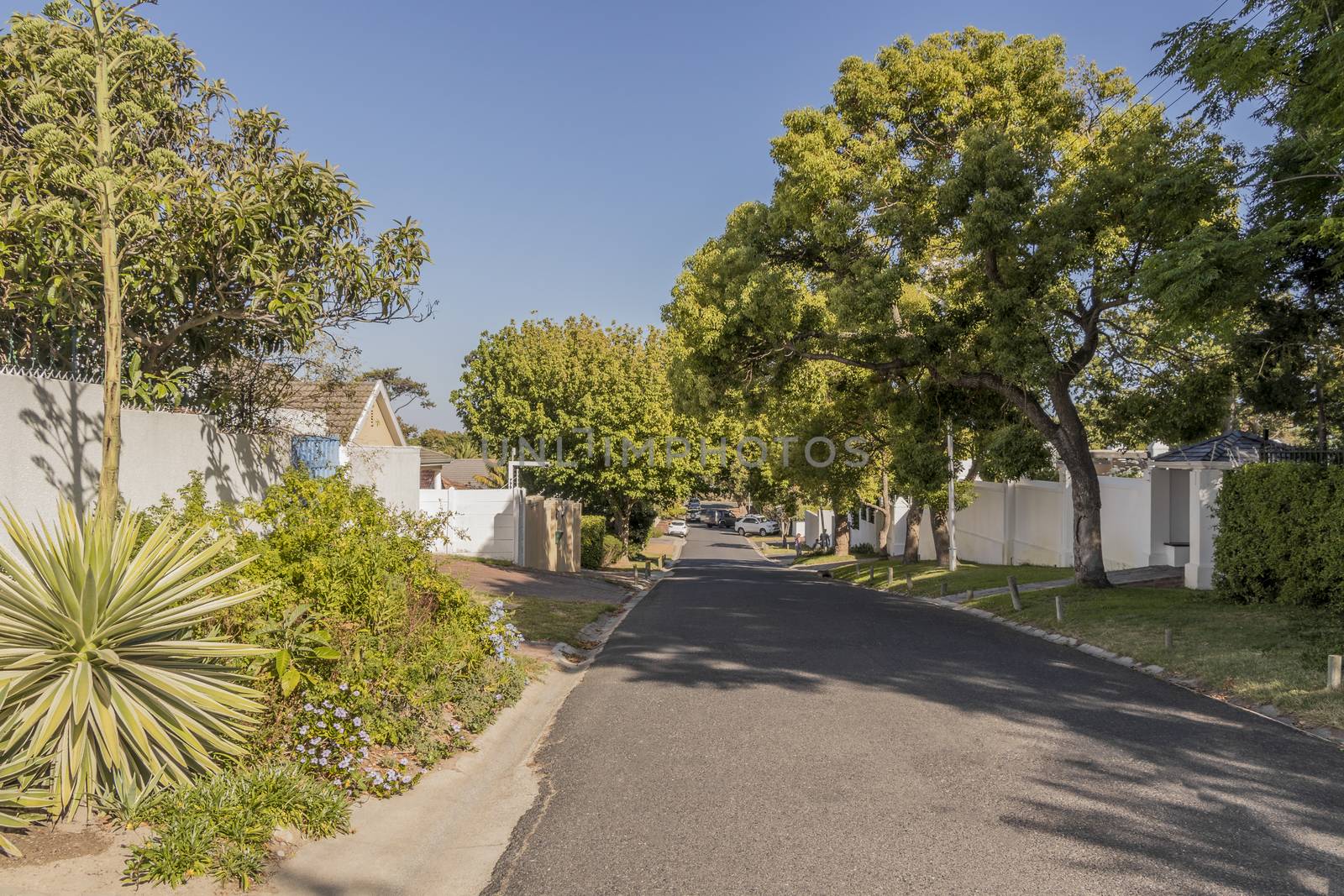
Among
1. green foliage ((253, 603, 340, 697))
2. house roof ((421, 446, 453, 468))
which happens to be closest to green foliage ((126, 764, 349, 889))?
green foliage ((253, 603, 340, 697))

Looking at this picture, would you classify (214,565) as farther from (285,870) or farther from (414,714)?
(285,870)

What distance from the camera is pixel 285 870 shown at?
538cm

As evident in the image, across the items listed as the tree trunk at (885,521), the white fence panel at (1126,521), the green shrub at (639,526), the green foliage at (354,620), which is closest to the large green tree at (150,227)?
the green foliage at (354,620)

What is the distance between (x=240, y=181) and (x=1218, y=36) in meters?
11.5

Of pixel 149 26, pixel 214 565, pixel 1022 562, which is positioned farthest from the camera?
pixel 1022 562

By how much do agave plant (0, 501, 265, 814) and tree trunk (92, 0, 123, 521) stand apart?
1.52m

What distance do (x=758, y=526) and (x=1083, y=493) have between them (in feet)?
232

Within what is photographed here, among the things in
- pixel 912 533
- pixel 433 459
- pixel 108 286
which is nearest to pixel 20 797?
pixel 108 286

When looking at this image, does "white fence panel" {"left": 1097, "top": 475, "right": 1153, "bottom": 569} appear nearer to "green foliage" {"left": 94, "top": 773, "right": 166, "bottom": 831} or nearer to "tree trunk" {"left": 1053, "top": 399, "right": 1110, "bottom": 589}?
"tree trunk" {"left": 1053, "top": 399, "right": 1110, "bottom": 589}

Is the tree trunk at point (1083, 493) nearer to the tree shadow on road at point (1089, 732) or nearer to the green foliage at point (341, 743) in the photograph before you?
the tree shadow on road at point (1089, 732)

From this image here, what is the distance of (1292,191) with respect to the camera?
14.1 m

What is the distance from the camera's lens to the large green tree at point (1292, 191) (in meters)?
12.1

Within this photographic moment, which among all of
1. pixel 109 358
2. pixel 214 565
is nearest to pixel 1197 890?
pixel 214 565

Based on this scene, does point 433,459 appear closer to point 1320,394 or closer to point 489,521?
point 489,521
